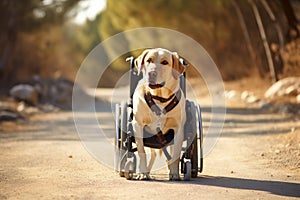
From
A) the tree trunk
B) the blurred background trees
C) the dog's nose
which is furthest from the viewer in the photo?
the blurred background trees

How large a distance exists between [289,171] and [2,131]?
7962mm

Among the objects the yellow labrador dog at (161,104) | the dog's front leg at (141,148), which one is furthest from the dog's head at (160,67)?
the dog's front leg at (141,148)

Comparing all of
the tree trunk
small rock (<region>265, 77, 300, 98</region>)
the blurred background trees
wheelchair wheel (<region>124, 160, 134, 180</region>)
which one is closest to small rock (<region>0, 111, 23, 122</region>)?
small rock (<region>265, 77, 300, 98</region>)

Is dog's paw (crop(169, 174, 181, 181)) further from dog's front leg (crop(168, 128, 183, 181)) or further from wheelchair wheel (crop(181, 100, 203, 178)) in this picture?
wheelchair wheel (crop(181, 100, 203, 178))

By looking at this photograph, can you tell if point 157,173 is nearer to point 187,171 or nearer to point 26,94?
point 187,171

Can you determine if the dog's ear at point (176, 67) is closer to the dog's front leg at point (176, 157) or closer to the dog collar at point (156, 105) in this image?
the dog collar at point (156, 105)

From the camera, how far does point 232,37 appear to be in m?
31.6

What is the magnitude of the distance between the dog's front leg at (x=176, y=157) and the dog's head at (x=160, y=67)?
1.92 ft

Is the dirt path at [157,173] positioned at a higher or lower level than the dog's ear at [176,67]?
lower

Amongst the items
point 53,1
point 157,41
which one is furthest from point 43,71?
point 157,41

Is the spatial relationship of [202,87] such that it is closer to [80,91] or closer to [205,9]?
[205,9]

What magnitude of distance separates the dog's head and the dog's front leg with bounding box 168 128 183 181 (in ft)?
1.92

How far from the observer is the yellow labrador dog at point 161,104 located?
261 inches

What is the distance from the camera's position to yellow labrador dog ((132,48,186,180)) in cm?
662
